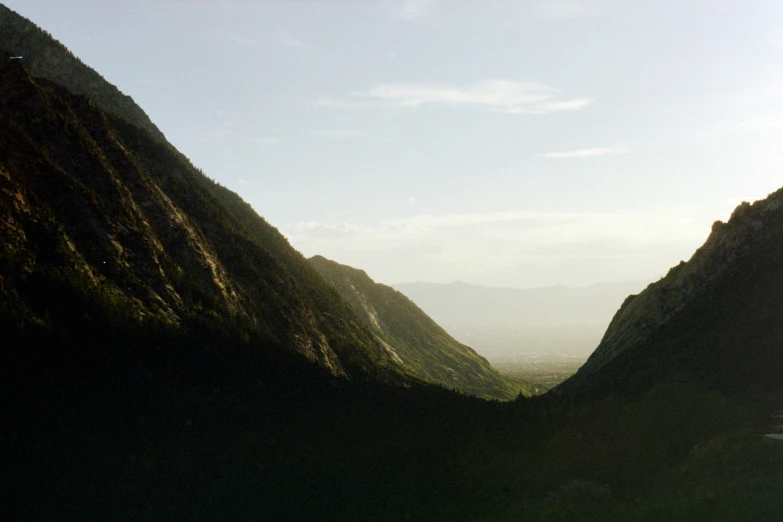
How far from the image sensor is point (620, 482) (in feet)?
104

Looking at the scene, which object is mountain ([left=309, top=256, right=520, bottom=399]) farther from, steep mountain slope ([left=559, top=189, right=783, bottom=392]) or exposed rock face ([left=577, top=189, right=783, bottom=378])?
steep mountain slope ([left=559, top=189, right=783, bottom=392])

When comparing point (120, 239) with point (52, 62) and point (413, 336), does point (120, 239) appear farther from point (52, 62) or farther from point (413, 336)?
point (413, 336)

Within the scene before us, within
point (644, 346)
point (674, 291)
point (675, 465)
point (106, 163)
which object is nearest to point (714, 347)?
→ point (644, 346)

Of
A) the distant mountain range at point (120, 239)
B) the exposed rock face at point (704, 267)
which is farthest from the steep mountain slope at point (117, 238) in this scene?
the exposed rock face at point (704, 267)

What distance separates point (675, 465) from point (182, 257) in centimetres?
4446

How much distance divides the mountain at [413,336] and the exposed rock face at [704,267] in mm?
71878

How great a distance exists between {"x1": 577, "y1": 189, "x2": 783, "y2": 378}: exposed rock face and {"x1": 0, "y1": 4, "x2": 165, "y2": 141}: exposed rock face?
73695 millimetres

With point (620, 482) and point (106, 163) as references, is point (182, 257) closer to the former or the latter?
point (106, 163)

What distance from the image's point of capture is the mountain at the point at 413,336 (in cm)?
15150

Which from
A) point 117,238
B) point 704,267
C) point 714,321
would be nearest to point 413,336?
point 704,267

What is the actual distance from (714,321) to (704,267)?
12.6m

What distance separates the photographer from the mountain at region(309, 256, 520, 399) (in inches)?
5965

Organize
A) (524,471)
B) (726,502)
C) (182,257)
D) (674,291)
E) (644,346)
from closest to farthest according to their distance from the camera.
Result: 1. (726,502)
2. (524,471)
3. (182,257)
4. (644,346)
5. (674,291)

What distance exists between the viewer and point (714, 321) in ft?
184
